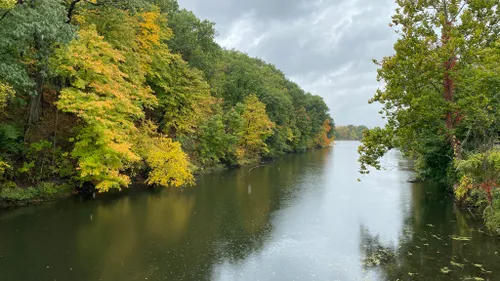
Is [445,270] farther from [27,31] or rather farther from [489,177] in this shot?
[27,31]

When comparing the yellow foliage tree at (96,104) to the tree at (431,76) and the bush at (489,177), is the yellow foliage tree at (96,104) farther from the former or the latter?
the bush at (489,177)

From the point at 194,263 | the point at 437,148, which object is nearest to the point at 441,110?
the point at 437,148

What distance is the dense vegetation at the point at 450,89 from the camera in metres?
15.0

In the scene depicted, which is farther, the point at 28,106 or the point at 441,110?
the point at 28,106

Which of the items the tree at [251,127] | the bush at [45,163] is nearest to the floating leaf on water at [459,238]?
the bush at [45,163]

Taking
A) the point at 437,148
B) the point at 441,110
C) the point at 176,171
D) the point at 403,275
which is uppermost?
the point at 441,110

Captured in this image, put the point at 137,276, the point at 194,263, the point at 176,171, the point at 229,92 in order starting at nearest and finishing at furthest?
the point at 137,276 → the point at 194,263 → the point at 176,171 → the point at 229,92

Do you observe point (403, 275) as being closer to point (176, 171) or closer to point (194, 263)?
point (194, 263)

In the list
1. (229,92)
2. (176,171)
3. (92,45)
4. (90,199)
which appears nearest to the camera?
(92,45)

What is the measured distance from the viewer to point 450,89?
16.9 m

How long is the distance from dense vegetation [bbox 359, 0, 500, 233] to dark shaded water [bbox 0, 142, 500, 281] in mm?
3333

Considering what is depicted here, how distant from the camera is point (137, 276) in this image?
31.8 feet

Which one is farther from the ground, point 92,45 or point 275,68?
point 275,68

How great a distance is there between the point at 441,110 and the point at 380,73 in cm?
359
